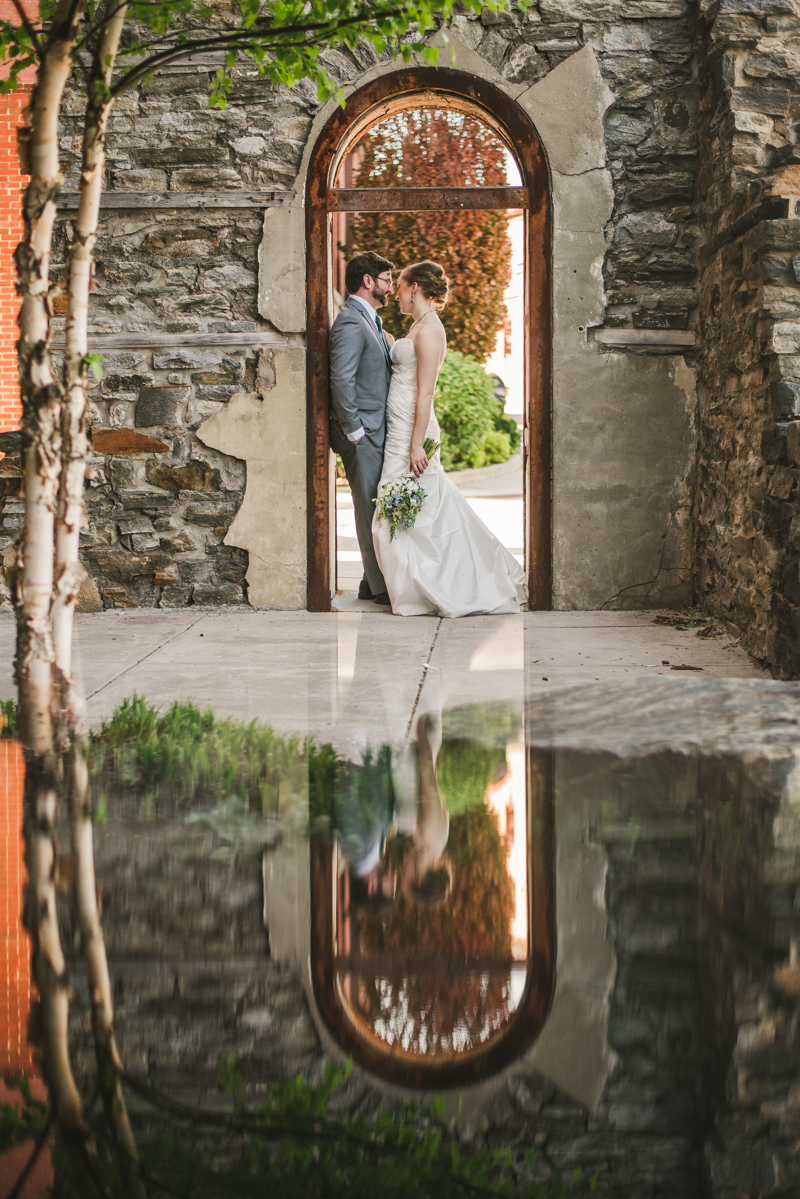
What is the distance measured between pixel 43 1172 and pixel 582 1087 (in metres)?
0.82

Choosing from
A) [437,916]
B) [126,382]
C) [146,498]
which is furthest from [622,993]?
[126,382]

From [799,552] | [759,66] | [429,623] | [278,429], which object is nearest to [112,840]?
[799,552]

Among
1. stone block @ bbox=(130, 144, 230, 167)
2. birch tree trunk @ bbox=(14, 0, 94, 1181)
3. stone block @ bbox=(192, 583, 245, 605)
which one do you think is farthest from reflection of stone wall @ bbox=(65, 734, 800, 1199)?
stone block @ bbox=(130, 144, 230, 167)

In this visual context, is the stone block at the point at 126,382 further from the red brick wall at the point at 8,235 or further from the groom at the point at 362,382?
the red brick wall at the point at 8,235

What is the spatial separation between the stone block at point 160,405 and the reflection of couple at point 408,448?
93cm

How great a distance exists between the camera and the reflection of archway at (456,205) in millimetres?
6309

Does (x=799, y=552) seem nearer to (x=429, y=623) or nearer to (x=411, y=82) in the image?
(x=429, y=623)

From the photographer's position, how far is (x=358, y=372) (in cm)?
654

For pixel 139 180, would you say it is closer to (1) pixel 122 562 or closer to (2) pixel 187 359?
(2) pixel 187 359

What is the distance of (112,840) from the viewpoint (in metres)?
2.71

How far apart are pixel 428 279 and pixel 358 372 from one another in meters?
0.70

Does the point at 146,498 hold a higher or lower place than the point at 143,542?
higher

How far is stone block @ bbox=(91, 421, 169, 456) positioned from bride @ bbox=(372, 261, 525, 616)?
139cm

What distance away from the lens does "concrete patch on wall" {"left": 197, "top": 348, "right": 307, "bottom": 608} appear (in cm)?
648
